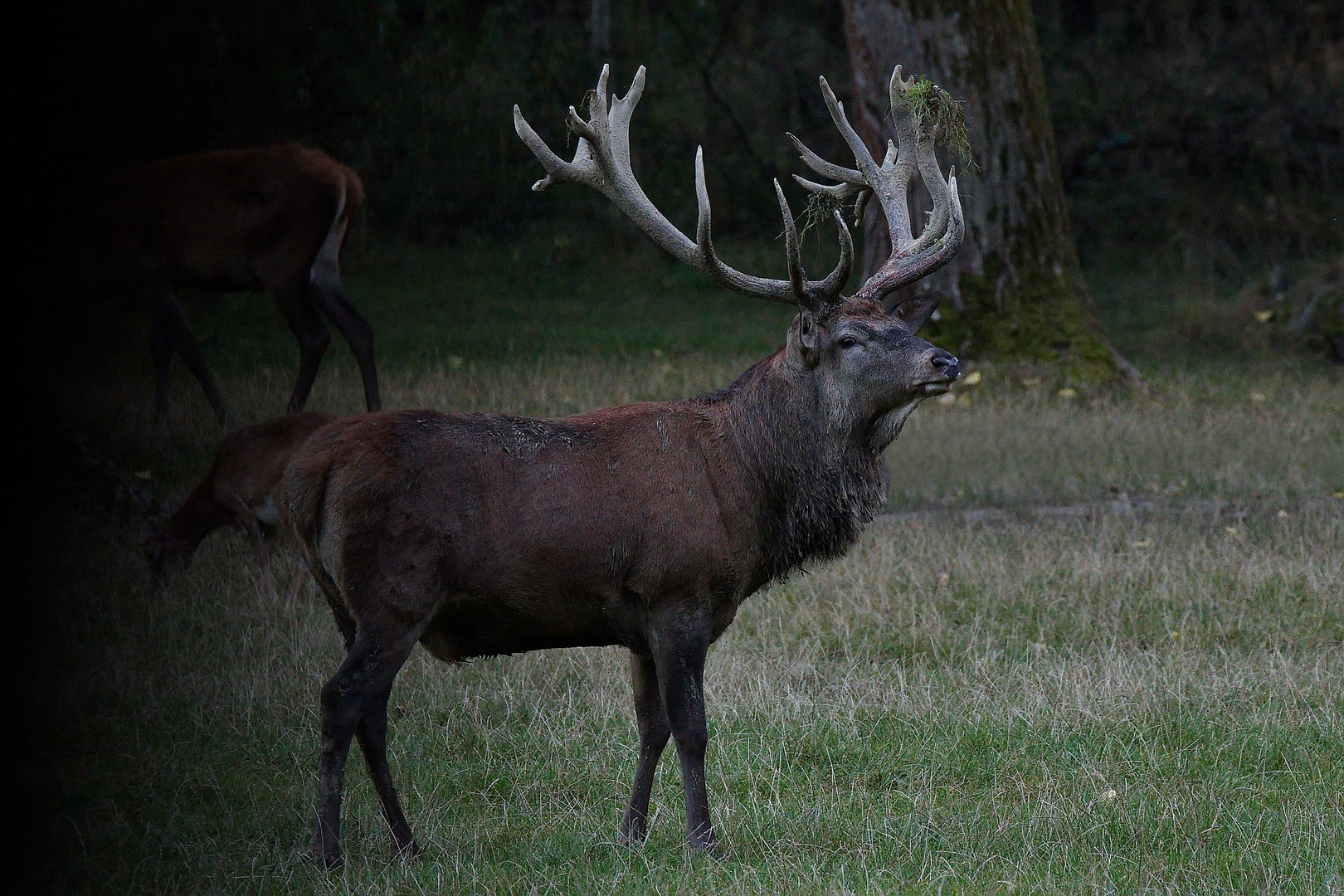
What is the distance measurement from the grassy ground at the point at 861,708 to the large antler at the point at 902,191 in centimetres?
170

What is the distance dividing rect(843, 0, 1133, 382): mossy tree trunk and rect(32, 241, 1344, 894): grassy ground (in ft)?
7.93

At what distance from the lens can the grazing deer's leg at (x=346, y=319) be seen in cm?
856

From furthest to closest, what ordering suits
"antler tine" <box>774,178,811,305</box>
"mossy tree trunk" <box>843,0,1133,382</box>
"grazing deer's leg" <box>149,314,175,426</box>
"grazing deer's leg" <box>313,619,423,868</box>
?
1. "mossy tree trunk" <box>843,0,1133,382</box>
2. "grazing deer's leg" <box>149,314,175,426</box>
3. "antler tine" <box>774,178,811,305</box>
4. "grazing deer's leg" <box>313,619,423,868</box>

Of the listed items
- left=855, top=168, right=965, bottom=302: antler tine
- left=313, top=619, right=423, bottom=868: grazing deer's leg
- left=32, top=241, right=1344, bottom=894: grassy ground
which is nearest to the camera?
left=313, top=619, right=423, bottom=868: grazing deer's leg

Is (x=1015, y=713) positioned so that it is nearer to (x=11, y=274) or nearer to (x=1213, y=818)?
(x=1213, y=818)

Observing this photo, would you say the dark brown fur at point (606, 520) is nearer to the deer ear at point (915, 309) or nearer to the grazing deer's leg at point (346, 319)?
the deer ear at point (915, 309)

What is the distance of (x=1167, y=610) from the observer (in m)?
7.05

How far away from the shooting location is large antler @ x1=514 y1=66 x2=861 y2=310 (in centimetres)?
479

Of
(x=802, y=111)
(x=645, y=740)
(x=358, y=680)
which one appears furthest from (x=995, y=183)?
(x=358, y=680)

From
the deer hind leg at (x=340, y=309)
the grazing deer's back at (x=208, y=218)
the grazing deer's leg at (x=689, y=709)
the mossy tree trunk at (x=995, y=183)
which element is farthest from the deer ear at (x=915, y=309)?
the mossy tree trunk at (x=995, y=183)

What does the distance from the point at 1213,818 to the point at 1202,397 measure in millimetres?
8239

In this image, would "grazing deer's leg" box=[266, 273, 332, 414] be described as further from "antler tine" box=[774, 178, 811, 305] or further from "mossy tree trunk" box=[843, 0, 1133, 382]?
"mossy tree trunk" box=[843, 0, 1133, 382]

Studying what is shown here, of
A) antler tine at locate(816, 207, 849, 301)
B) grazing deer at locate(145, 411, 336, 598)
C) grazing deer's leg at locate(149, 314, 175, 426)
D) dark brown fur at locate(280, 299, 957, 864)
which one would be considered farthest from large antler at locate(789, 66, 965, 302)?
grazing deer's leg at locate(149, 314, 175, 426)

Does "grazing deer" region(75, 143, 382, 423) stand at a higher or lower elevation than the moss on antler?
lower
